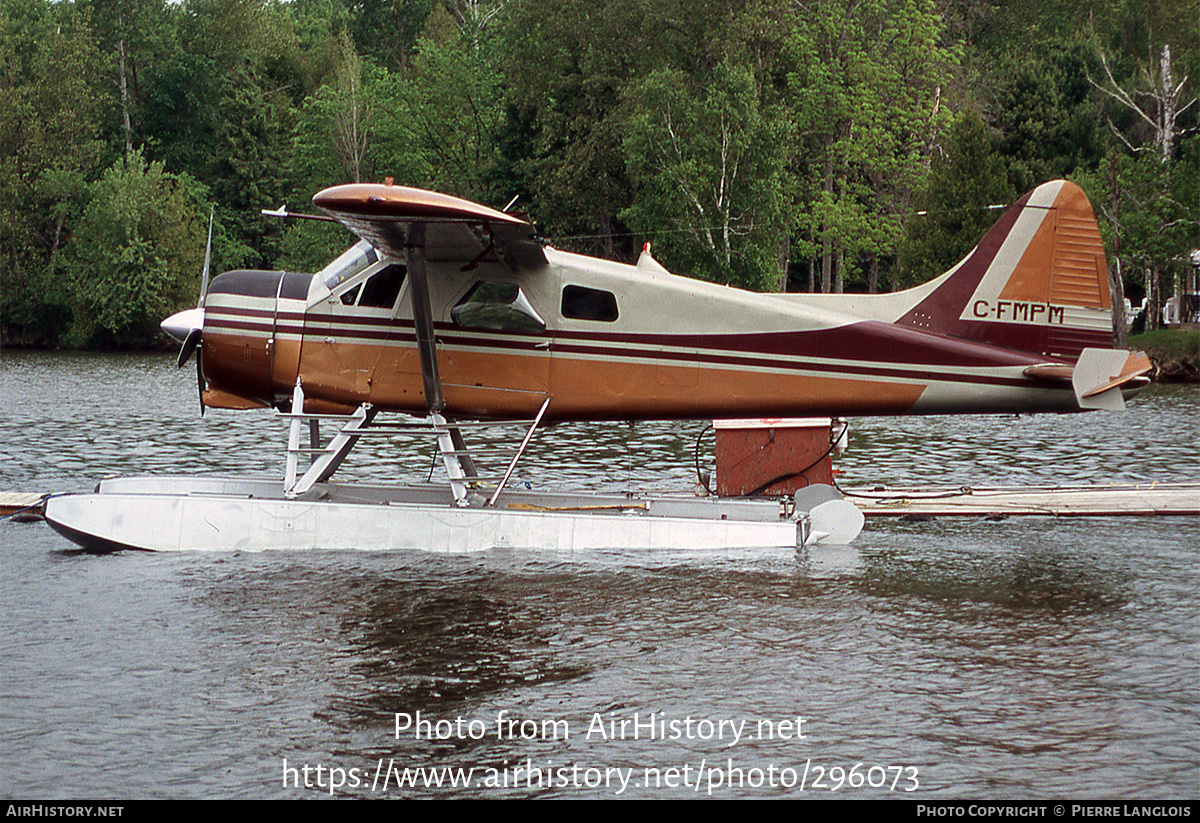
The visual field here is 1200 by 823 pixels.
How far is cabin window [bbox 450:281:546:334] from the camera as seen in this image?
10.9 metres

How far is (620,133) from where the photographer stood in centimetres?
4994

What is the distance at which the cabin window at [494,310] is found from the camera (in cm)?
1087

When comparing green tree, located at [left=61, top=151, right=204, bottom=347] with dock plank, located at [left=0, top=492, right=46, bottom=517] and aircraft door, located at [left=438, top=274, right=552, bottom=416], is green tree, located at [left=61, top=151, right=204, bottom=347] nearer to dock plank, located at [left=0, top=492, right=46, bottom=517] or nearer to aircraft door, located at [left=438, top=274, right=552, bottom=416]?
dock plank, located at [left=0, top=492, right=46, bottom=517]

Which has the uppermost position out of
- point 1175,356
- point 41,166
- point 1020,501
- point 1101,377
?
point 41,166

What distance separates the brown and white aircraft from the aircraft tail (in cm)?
1

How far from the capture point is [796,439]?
1173 centimetres

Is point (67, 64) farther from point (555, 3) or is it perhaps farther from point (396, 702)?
point (396, 702)

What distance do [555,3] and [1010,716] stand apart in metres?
48.4

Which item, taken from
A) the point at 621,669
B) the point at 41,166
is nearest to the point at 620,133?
A: the point at 41,166

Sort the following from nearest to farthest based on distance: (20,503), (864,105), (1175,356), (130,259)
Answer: (20,503)
(1175,356)
(864,105)
(130,259)

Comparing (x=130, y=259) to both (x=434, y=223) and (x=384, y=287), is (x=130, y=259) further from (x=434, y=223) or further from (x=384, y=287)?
(x=434, y=223)

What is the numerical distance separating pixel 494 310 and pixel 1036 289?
5012 millimetres

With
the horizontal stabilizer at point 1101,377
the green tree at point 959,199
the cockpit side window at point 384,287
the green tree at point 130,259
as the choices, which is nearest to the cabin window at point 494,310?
the cockpit side window at point 384,287

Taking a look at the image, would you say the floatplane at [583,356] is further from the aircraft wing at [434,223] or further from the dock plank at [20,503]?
the dock plank at [20,503]
